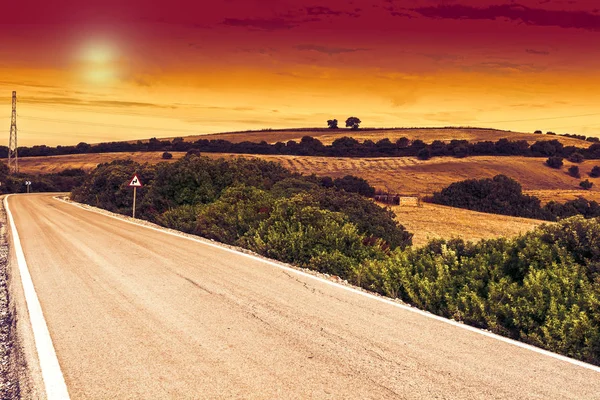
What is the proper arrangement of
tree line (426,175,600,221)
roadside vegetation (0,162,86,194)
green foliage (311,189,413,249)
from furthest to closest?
roadside vegetation (0,162,86,194), tree line (426,175,600,221), green foliage (311,189,413,249)

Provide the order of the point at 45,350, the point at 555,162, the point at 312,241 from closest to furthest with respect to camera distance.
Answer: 1. the point at 45,350
2. the point at 312,241
3. the point at 555,162

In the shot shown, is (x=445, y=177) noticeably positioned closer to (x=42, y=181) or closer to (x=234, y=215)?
(x=234, y=215)

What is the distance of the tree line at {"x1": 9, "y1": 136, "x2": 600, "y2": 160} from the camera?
7638 cm

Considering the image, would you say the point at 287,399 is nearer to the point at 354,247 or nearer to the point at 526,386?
the point at 526,386

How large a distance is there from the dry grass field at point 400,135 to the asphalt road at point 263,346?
84.8m

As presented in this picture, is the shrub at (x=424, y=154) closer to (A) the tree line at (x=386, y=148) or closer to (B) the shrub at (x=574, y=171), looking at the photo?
(A) the tree line at (x=386, y=148)

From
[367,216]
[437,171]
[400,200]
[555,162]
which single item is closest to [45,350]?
[367,216]

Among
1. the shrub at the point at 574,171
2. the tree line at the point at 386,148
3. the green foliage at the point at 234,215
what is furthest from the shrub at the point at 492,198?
the green foliage at the point at 234,215

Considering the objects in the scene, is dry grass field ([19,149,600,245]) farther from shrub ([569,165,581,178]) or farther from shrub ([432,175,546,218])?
shrub ([432,175,546,218])

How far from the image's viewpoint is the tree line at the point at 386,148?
76.4 metres

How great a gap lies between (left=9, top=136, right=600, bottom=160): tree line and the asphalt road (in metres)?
Answer: 69.4

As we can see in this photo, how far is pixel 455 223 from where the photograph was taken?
3544 centimetres

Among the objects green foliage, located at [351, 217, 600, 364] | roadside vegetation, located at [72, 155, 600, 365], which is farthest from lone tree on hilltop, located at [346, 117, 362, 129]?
green foliage, located at [351, 217, 600, 364]

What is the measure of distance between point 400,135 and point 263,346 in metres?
92.7
